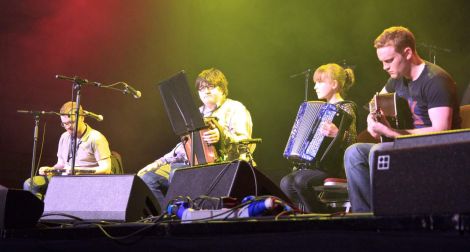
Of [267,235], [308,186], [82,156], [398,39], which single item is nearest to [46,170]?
[82,156]


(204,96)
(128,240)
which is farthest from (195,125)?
(128,240)

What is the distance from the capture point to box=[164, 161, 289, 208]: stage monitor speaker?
2.47m

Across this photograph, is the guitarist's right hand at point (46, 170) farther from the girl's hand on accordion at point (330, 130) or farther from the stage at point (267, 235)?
the stage at point (267, 235)

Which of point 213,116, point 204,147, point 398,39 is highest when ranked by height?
point 398,39

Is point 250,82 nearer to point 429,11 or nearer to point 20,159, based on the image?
point 429,11

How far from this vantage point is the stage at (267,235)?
53.1 inches

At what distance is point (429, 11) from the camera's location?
18.6 feet

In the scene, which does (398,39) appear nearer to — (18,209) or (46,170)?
(18,209)

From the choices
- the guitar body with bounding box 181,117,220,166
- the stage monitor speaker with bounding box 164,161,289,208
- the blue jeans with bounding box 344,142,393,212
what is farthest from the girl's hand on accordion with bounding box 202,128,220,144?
the stage monitor speaker with bounding box 164,161,289,208

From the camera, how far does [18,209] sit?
2.29 m

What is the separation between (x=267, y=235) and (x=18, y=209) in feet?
3.79

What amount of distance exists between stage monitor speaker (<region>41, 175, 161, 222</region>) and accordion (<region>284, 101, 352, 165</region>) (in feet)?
5.04

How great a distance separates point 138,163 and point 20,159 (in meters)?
1.50

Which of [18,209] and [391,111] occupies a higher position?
[391,111]
